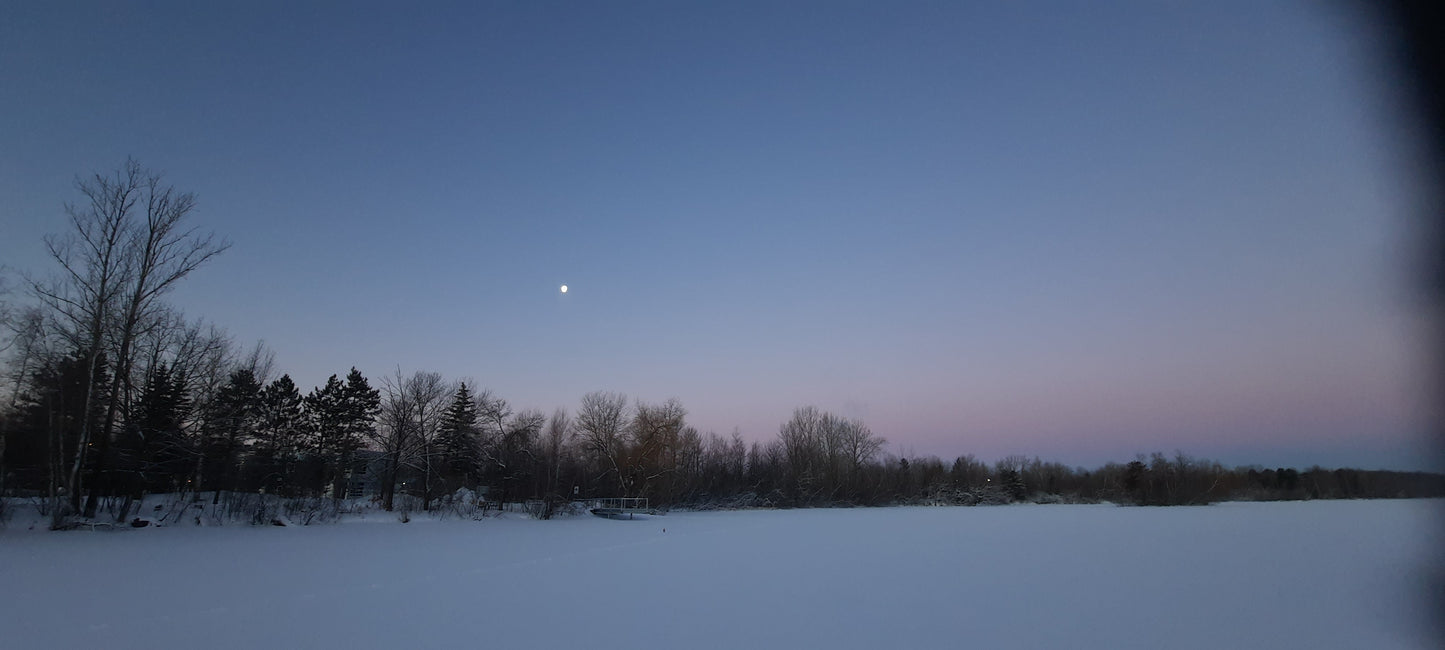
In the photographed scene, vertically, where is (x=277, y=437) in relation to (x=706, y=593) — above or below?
above

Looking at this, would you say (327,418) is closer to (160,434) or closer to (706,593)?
(160,434)

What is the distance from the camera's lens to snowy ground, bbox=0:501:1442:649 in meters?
6.16

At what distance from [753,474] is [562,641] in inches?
1552

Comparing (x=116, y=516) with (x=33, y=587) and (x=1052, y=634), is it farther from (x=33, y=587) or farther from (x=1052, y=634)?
(x=1052, y=634)

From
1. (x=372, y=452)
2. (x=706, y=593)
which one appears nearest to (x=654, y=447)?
(x=372, y=452)

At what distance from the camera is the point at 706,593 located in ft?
29.7

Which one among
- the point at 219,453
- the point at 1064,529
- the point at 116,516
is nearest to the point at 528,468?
the point at 219,453

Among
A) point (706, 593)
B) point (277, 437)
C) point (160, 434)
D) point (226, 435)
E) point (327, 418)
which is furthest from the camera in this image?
point (327, 418)

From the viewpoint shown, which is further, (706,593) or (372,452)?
(372,452)

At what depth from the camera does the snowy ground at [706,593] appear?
6.16m

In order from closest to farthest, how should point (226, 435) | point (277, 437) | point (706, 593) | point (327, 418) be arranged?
1. point (706, 593)
2. point (226, 435)
3. point (277, 437)
4. point (327, 418)

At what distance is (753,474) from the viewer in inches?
1761


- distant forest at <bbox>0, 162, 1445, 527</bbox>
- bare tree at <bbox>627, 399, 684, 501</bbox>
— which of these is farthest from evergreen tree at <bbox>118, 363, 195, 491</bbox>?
bare tree at <bbox>627, 399, 684, 501</bbox>

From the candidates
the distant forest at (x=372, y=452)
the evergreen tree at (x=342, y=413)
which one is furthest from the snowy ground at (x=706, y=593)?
the evergreen tree at (x=342, y=413)
